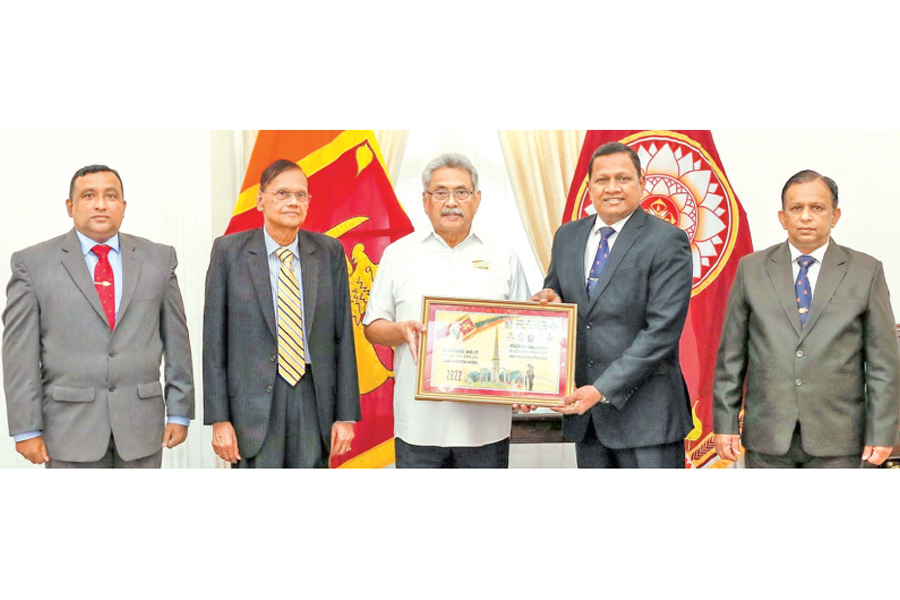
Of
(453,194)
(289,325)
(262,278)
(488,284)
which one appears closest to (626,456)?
(488,284)

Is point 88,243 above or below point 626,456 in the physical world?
above

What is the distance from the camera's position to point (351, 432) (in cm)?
438

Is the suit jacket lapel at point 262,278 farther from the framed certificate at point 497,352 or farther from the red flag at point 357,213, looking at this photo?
the framed certificate at point 497,352

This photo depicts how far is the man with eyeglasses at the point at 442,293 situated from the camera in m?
4.27

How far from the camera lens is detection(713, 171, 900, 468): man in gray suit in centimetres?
424

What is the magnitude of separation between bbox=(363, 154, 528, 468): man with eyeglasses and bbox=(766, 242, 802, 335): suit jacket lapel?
119 cm

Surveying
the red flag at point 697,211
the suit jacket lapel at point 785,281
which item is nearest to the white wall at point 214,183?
the red flag at point 697,211

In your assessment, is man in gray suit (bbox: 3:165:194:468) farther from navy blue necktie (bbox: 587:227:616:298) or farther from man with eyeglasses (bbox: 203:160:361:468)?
navy blue necktie (bbox: 587:227:616:298)

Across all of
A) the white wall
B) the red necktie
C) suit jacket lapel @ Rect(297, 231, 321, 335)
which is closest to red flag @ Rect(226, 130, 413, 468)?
the white wall

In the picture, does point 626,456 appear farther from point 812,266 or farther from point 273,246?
point 273,246

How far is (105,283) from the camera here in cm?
434

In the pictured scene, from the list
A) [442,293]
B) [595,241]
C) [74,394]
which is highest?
[595,241]

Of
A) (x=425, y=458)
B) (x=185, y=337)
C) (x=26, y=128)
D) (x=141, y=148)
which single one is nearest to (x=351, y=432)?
(x=425, y=458)

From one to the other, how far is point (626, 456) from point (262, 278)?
1907mm
